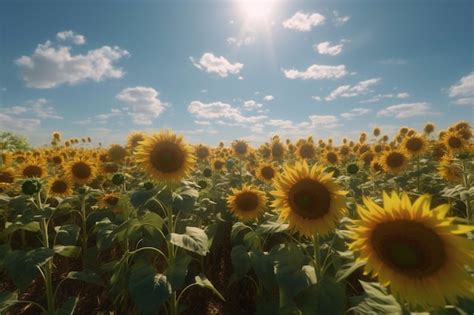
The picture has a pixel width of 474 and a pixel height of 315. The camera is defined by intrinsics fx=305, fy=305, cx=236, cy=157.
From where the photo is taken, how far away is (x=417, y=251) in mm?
2219

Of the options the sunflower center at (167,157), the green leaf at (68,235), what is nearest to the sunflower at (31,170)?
the green leaf at (68,235)

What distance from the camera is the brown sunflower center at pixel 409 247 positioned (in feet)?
7.14

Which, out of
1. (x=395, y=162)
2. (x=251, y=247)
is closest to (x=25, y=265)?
(x=251, y=247)

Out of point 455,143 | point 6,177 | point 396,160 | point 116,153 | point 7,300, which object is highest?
point 455,143

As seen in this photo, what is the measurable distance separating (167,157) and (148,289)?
1.97 meters

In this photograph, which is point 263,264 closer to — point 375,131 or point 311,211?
point 311,211

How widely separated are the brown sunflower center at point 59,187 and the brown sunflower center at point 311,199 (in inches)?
211

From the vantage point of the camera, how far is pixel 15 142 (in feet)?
71.9

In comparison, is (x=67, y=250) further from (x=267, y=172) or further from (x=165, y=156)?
(x=267, y=172)

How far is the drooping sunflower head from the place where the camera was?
818cm

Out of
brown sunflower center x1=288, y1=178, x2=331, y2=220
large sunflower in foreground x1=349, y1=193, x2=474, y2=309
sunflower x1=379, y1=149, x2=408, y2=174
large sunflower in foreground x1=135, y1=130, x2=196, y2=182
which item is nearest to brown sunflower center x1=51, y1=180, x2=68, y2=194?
large sunflower in foreground x1=135, y1=130, x2=196, y2=182

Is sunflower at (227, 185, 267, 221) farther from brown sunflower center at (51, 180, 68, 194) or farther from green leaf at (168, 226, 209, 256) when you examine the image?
brown sunflower center at (51, 180, 68, 194)

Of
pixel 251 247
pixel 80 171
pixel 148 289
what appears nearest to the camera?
pixel 148 289

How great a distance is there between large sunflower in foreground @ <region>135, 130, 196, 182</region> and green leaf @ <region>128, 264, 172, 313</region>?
Result: 57.8 inches
